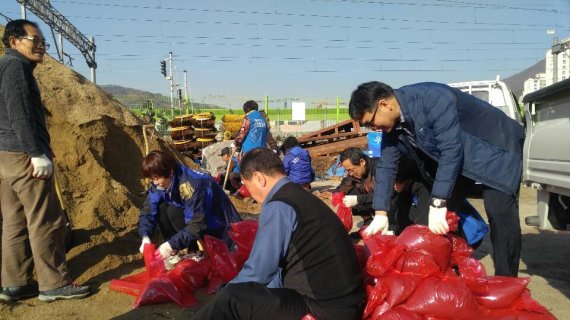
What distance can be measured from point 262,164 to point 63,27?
19.0 m

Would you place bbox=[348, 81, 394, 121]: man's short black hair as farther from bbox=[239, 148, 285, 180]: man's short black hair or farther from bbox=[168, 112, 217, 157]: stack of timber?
bbox=[168, 112, 217, 157]: stack of timber

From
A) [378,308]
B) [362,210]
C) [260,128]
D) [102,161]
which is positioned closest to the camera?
[378,308]

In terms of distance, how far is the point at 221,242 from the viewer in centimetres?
331

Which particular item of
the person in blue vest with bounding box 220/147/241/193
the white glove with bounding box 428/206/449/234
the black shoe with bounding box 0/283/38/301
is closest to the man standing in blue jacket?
the white glove with bounding box 428/206/449/234

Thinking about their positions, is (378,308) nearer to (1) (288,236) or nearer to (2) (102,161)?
(1) (288,236)

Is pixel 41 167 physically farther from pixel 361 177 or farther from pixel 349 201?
pixel 361 177

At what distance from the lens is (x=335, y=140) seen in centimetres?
1421

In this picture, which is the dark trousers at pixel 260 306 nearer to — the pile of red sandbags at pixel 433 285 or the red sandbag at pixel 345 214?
the pile of red sandbags at pixel 433 285

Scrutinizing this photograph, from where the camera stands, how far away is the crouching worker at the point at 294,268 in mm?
1976

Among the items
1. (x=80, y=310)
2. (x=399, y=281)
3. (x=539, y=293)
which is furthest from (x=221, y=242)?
(x=539, y=293)

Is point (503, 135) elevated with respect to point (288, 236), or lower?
elevated

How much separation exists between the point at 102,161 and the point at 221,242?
3159mm

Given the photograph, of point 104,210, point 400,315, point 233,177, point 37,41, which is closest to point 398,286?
point 400,315

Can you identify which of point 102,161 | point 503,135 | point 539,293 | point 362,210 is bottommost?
point 539,293
